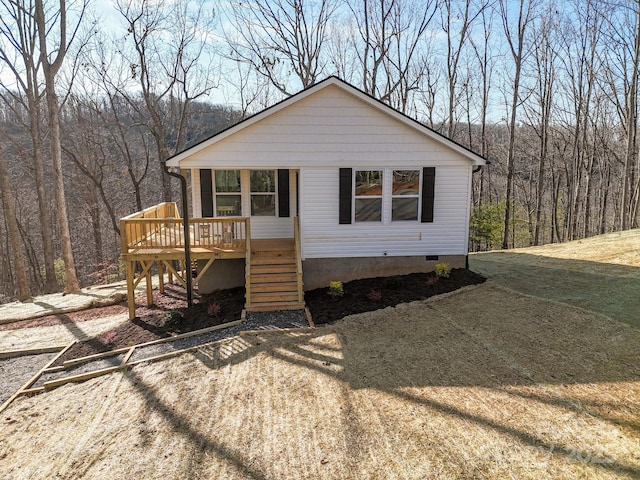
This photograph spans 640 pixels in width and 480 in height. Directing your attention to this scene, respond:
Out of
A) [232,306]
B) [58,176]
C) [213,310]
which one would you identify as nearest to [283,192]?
[232,306]

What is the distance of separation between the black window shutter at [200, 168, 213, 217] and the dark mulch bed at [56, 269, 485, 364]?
2.34m

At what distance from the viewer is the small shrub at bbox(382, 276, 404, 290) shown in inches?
387

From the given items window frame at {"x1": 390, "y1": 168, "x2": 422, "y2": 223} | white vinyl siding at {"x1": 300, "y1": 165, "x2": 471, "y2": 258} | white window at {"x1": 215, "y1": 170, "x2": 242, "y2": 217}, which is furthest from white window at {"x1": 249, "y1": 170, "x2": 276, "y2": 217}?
window frame at {"x1": 390, "y1": 168, "x2": 422, "y2": 223}

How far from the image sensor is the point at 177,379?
21.0ft

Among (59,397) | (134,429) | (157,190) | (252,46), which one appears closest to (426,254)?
(134,429)

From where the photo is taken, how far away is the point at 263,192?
11117mm

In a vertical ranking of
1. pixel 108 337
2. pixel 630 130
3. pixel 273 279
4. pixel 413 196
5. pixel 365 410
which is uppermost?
pixel 630 130

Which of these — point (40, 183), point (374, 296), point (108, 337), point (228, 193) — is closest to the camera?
point (108, 337)

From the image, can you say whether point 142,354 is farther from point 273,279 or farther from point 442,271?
point 442,271

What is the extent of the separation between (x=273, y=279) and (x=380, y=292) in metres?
2.74

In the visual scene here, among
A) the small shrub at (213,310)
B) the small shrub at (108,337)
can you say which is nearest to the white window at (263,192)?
the small shrub at (213,310)

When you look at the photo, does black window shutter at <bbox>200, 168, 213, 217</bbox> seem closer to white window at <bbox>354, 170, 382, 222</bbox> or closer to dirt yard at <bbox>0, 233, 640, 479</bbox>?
white window at <bbox>354, 170, 382, 222</bbox>

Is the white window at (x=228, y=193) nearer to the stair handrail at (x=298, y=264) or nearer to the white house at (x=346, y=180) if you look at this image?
the white house at (x=346, y=180)

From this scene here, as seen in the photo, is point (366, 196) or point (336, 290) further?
point (366, 196)
